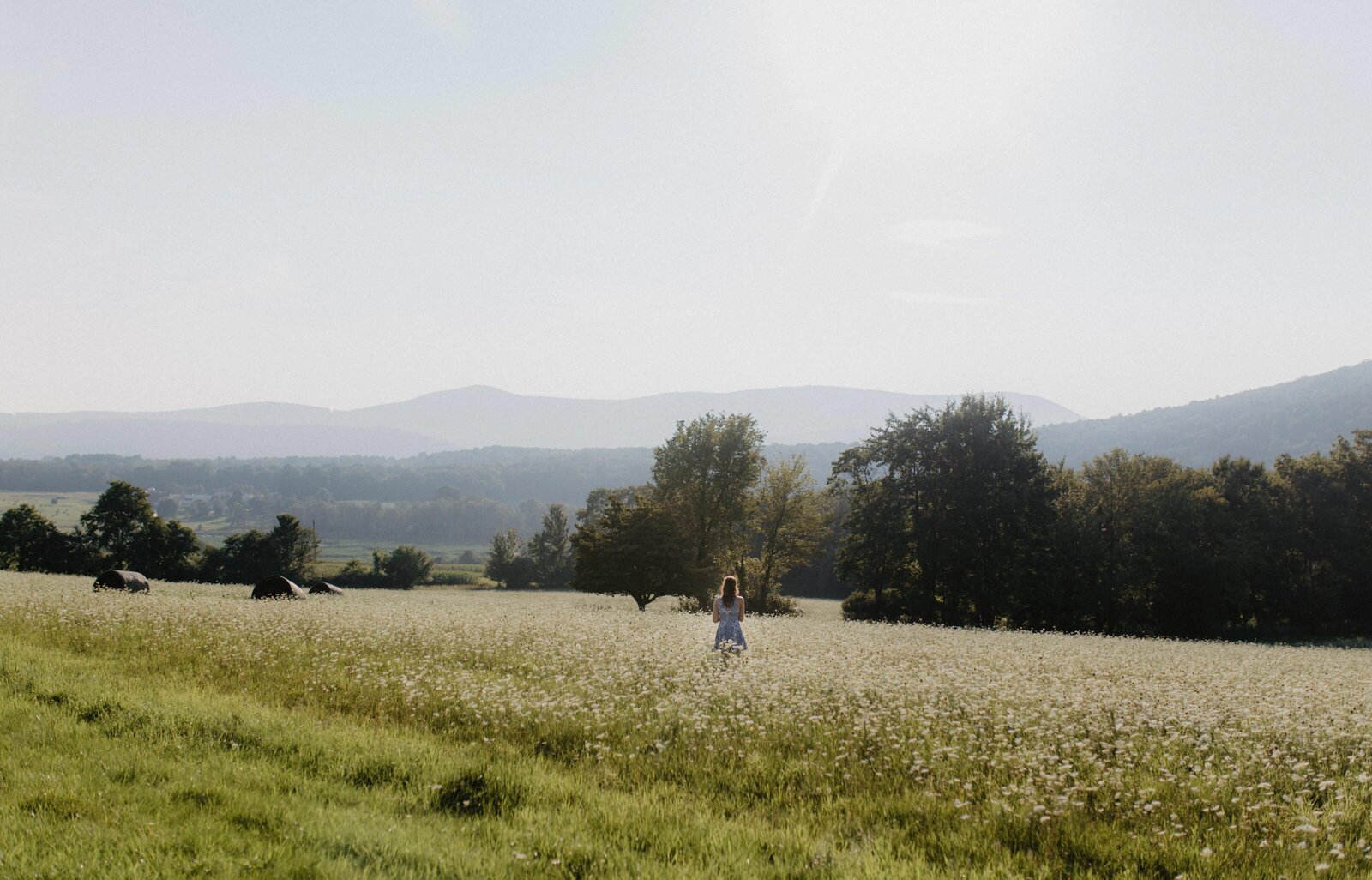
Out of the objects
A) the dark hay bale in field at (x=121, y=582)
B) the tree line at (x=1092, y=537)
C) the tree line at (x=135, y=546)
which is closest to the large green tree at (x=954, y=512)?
the tree line at (x=1092, y=537)

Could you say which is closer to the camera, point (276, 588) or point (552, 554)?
point (276, 588)

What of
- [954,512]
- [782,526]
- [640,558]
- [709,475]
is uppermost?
[709,475]

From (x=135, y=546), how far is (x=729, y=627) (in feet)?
259

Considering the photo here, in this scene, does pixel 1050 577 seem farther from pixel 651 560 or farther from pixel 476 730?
pixel 476 730

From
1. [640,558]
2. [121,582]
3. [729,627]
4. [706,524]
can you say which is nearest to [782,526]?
[706,524]

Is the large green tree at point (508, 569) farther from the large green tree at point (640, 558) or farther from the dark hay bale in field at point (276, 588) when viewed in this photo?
the dark hay bale in field at point (276, 588)

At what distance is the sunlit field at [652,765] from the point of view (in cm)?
612

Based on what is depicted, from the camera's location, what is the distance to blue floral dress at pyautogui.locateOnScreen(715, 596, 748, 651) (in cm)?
1628

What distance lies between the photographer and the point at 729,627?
1639cm

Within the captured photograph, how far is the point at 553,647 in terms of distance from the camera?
15539 millimetres

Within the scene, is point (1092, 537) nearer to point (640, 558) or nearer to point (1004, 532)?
point (1004, 532)

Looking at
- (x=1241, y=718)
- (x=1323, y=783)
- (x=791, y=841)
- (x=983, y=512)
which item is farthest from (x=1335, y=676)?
(x=983, y=512)

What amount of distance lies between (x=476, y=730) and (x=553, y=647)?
5.47m

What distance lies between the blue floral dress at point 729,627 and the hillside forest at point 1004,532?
28.3m
